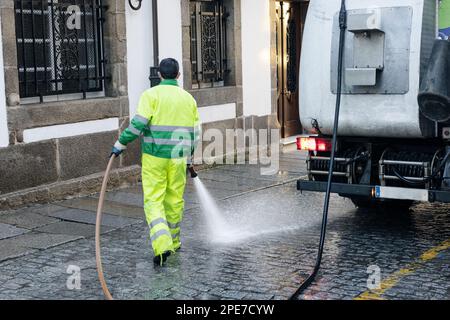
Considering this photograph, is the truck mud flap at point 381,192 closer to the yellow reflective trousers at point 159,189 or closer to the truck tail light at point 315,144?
the truck tail light at point 315,144

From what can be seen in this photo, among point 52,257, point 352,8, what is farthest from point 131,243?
point 352,8

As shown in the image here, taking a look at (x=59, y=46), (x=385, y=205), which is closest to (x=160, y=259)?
(x=385, y=205)

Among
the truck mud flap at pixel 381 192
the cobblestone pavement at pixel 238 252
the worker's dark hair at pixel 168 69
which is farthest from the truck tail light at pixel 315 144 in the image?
the worker's dark hair at pixel 168 69

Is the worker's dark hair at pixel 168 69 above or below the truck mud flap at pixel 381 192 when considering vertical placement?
above

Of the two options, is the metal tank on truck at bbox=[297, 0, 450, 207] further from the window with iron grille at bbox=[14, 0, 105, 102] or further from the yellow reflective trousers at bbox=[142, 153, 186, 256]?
the window with iron grille at bbox=[14, 0, 105, 102]

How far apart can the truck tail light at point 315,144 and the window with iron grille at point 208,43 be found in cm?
465

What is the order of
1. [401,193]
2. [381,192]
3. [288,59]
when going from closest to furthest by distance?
[401,193] < [381,192] < [288,59]

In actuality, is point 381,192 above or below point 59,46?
below

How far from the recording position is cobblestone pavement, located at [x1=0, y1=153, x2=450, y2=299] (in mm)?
5801

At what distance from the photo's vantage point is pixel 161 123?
21.4ft

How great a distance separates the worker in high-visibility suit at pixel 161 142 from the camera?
6484 mm

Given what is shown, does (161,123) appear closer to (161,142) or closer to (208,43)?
(161,142)

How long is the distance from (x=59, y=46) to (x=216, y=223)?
310 centimetres

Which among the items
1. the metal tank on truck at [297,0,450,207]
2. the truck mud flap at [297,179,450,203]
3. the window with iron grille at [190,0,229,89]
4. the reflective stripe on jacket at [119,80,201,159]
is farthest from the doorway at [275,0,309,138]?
the reflective stripe on jacket at [119,80,201,159]
